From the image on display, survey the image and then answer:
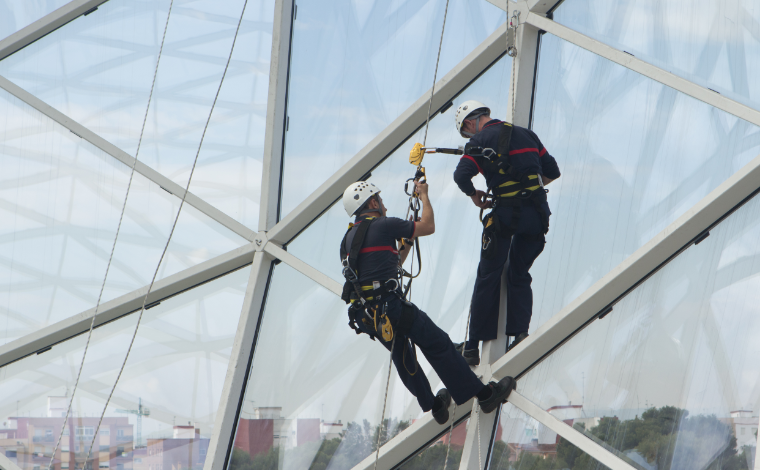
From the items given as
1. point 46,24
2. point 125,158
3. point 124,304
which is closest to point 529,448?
point 124,304

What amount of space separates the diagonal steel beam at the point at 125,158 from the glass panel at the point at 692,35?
489 centimetres

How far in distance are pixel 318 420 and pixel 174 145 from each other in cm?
413

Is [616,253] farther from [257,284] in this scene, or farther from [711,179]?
[257,284]

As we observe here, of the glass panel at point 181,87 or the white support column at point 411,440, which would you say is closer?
the white support column at point 411,440

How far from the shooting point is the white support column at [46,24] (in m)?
10.5

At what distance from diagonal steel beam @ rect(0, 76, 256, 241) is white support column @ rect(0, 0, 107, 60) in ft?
1.80

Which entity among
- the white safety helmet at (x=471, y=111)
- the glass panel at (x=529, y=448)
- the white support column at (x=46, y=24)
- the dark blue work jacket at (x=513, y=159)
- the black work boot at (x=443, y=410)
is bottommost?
the glass panel at (x=529, y=448)

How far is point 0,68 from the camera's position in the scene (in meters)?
Answer: 10.9

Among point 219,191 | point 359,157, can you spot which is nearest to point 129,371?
point 219,191

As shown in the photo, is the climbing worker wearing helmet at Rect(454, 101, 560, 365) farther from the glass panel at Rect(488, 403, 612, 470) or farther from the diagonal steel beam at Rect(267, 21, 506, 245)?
the diagonal steel beam at Rect(267, 21, 506, 245)

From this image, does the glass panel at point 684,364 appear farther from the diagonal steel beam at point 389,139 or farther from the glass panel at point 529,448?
the diagonal steel beam at point 389,139

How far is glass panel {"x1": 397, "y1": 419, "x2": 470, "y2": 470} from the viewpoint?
7633 millimetres

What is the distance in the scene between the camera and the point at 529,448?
7031 millimetres

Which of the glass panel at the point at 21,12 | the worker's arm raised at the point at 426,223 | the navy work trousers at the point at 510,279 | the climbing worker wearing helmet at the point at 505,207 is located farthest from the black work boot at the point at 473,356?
the glass panel at the point at 21,12
